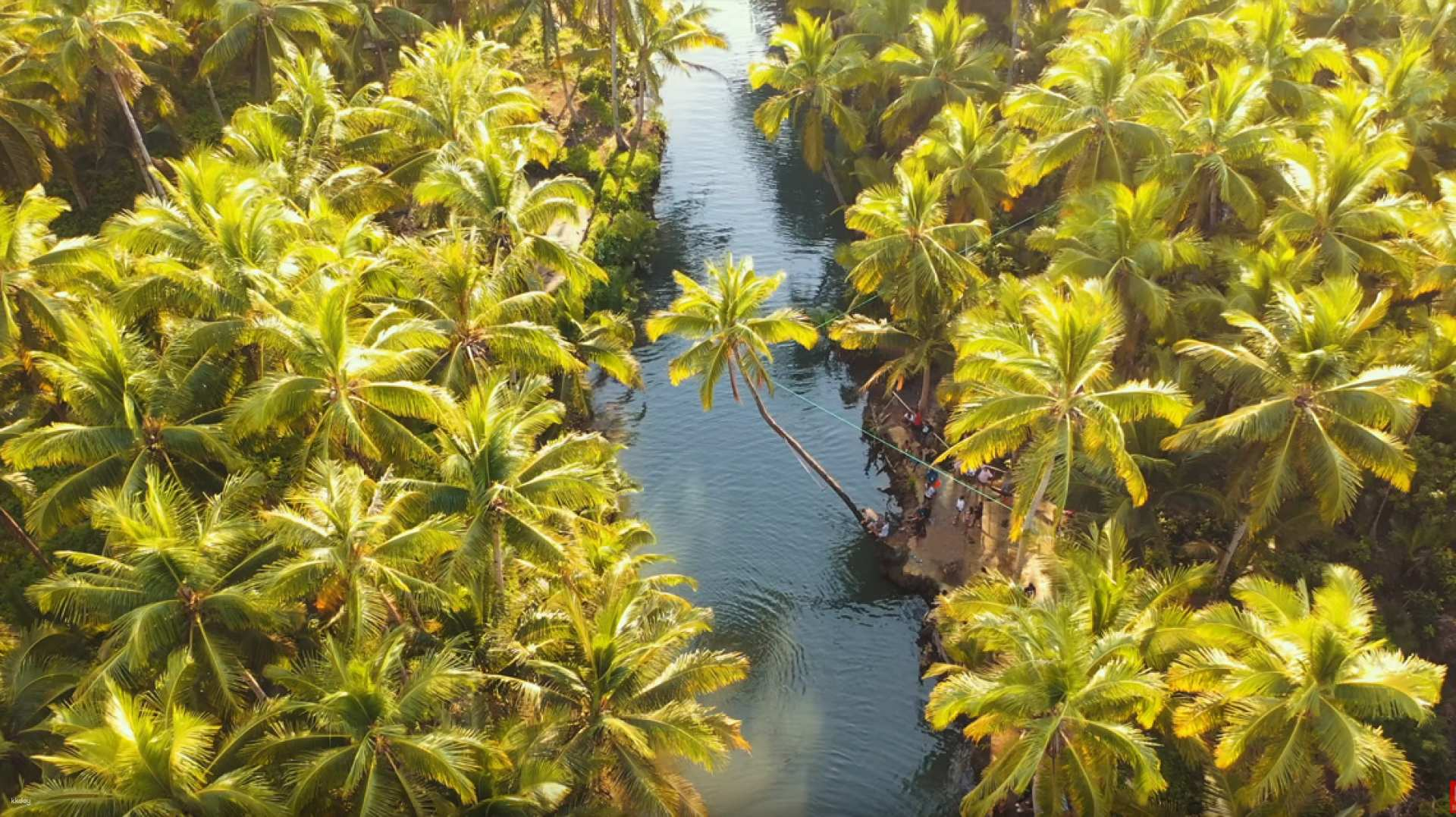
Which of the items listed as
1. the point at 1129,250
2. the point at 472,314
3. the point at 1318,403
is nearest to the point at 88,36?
the point at 472,314

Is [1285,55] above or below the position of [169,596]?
above

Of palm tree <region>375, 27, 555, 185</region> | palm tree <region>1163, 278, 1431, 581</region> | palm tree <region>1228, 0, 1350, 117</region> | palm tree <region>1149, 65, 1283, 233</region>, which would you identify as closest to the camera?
palm tree <region>1163, 278, 1431, 581</region>

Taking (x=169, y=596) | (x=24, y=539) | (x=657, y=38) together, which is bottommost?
(x=24, y=539)

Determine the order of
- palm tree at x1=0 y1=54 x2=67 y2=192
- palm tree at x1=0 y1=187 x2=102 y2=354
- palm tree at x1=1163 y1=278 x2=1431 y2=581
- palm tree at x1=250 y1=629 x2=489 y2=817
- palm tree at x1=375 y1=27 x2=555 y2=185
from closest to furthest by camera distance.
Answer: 1. palm tree at x1=250 y1=629 x2=489 y2=817
2. palm tree at x1=1163 y1=278 x2=1431 y2=581
3. palm tree at x1=0 y1=187 x2=102 y2=354
4. palm tree at x1=0 y1=54 x2=67 y2=192
5. palm tree at x1=375 y1=27 x2=555 y2=185

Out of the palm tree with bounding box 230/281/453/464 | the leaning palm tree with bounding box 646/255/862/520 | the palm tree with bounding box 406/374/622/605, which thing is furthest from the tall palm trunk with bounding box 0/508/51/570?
the leaning palm tree with bounding box 646/255/862/520

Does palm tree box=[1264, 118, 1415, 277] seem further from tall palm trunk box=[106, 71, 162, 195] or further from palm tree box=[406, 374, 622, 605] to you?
tall palm trunk box=[106, 71, 162, 195]

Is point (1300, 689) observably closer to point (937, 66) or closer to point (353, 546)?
point (353, 546)

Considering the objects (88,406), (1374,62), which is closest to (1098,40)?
(1374,62)
